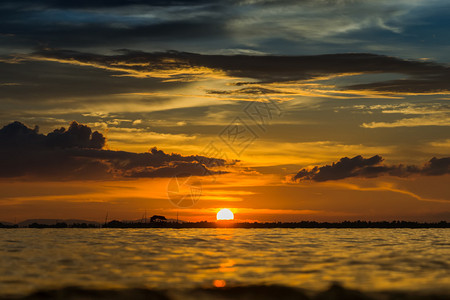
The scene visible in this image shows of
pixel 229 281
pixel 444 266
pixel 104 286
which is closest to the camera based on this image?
pixel 104 286

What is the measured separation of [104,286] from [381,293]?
21.8m

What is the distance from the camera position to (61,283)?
43.7m

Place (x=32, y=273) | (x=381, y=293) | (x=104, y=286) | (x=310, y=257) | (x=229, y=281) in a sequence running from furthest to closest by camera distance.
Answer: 1. (x=310, y=257)
2. (x=32, y=273)
3. (x=229, y=281)
4. (x=104, y=286)
5. (x=381, y=293)

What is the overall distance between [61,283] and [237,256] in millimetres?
29847

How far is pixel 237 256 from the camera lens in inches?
2724

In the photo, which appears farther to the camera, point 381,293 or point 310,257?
point 310,257

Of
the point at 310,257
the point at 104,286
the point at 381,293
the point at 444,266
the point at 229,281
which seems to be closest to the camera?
the point at 381,293

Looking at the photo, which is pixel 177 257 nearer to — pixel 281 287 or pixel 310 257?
pixel 310 257

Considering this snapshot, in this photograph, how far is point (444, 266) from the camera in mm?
Result: 57750

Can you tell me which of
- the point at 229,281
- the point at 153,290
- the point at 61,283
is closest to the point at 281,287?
the point at 229,281

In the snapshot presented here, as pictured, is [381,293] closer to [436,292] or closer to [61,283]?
[436,292]

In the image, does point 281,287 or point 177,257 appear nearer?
point 281,287

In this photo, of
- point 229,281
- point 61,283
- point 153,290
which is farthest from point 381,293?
point 61,283

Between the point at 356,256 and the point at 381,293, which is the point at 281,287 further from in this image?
the point at 356,256
